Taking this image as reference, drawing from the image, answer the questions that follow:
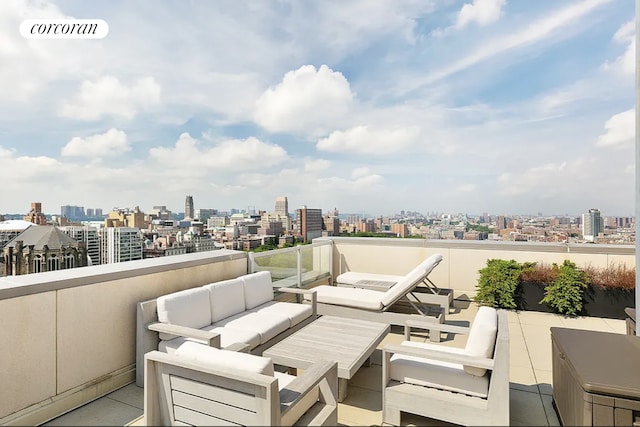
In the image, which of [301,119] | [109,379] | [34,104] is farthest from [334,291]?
[34,104]

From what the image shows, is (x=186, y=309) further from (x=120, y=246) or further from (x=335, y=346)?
(x=120, y=246)

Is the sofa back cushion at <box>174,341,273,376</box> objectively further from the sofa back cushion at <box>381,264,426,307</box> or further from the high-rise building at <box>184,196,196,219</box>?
the high-rise building at <box>184,196,196,219</box>

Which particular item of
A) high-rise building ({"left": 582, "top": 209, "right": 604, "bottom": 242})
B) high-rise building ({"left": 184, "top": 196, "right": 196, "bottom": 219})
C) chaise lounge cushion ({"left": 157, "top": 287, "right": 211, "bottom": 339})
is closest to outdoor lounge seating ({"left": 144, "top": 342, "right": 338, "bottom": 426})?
chaise lounge cushion ({"left": 157, "top": 287, "right": 211, "bottom": 339})

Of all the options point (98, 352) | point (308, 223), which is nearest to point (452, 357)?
point (98, 352)

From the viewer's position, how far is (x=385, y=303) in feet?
15.7

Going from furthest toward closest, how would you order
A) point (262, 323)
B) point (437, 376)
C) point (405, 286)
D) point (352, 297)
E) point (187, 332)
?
1. point (352, 297)
2. point (405, 286)
3. point (262, 323)
4. point (187, 332)
5. point (437, 376)

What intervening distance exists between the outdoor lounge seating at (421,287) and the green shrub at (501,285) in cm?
63

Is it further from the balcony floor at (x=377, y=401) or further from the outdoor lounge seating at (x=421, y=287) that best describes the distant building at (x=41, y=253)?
the outdoor lounge seating at (x=421, y=287)

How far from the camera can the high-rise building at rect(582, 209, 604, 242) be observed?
250 inches

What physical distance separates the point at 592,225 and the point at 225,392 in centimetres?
712

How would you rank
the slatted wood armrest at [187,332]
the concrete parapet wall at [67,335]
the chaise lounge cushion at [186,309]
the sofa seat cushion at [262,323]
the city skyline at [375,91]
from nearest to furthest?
the concrete parapet wall at [67,335]
the slatted wood armrest at [187,332]
the chaise lounge cushion at [186,309]
the sofa seat cushion at [262,323]
the city skyline at [375,91]

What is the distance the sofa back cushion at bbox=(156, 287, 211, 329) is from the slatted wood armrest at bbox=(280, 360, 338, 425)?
1.61 metres

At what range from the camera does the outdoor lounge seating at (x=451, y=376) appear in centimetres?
228

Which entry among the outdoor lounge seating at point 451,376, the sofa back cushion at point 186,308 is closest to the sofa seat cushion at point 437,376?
the outdoor lounge seating at point 451,376
